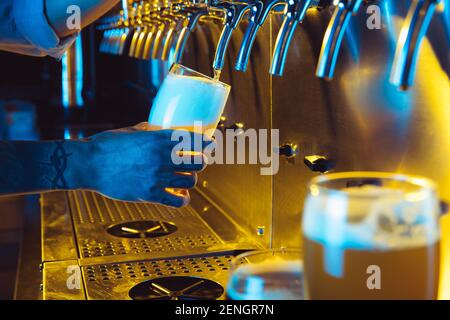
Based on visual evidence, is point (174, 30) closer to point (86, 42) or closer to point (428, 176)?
point (428, 176)

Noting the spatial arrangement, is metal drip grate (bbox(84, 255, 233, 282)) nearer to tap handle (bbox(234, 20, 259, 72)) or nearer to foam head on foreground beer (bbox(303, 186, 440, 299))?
tap handle (bbox(234, 20, 259, 72))

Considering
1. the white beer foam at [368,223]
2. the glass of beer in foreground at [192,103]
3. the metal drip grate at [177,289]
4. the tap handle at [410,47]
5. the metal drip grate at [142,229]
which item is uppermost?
the tap handle at [410,47]

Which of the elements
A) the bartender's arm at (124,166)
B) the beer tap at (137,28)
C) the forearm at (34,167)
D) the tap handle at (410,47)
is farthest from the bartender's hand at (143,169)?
the beer tap at (137,28)

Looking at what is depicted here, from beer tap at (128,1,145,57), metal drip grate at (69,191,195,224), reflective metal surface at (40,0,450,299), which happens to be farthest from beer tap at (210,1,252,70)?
beer tap at (128,1,145,57)

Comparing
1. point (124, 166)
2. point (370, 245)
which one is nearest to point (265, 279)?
point (370, 245)

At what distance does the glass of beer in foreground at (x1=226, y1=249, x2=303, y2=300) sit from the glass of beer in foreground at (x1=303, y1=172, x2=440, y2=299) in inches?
2.1

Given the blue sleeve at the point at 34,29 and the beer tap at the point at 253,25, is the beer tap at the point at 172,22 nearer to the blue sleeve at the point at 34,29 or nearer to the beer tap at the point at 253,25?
the blue sleeve at the point at 34,29

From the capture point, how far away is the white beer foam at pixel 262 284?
0.70 metres

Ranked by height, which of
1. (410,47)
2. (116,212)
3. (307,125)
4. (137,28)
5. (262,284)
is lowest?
(116,212)

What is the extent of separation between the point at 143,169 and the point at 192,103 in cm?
15

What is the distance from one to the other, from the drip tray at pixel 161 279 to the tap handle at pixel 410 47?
0.64 m

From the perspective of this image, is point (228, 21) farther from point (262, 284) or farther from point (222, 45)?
point (262, 284)

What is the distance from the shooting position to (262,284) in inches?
27.5

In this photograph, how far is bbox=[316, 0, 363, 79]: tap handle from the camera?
0.72 m
